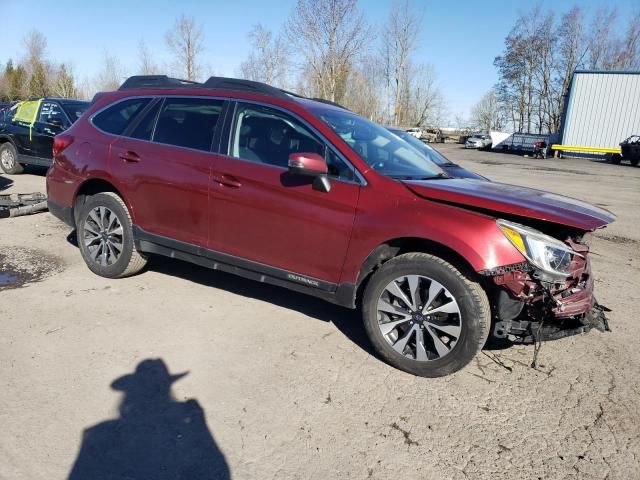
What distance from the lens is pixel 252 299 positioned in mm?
4566

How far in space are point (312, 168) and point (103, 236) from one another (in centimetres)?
257

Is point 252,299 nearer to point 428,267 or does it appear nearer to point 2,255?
point 428,267

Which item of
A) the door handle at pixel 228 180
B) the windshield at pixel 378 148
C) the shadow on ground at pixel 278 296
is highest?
the windshield at pixel 378 148

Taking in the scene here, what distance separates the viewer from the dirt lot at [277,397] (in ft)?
8.09

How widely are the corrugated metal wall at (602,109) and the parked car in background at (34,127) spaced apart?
1272 inches

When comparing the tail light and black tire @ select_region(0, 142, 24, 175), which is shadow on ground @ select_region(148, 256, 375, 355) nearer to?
the tail light

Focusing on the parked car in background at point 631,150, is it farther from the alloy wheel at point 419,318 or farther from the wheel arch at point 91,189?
the wheel arch at point 91,189

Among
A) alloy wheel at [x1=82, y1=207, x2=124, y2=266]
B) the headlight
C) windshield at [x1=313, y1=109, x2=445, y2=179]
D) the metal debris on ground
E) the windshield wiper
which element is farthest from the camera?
the metal debris on ground

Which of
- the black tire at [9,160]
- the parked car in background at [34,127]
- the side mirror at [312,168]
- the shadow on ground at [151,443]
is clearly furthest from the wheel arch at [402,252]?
the black tire at [9,160]

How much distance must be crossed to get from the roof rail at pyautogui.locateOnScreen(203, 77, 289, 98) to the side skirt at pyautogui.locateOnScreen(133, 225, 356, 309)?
54.9 inches

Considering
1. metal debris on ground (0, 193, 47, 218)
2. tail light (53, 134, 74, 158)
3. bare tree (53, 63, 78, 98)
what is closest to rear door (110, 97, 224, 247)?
tail light (53, 134, 74, 158)

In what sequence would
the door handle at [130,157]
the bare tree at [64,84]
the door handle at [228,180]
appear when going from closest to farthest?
the door handle at [228,180]
the door handle at [130,157]
the bare tree at [64,84]

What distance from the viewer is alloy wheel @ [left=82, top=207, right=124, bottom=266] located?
15.5ft

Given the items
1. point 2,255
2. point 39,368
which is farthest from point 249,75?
point 39,368
